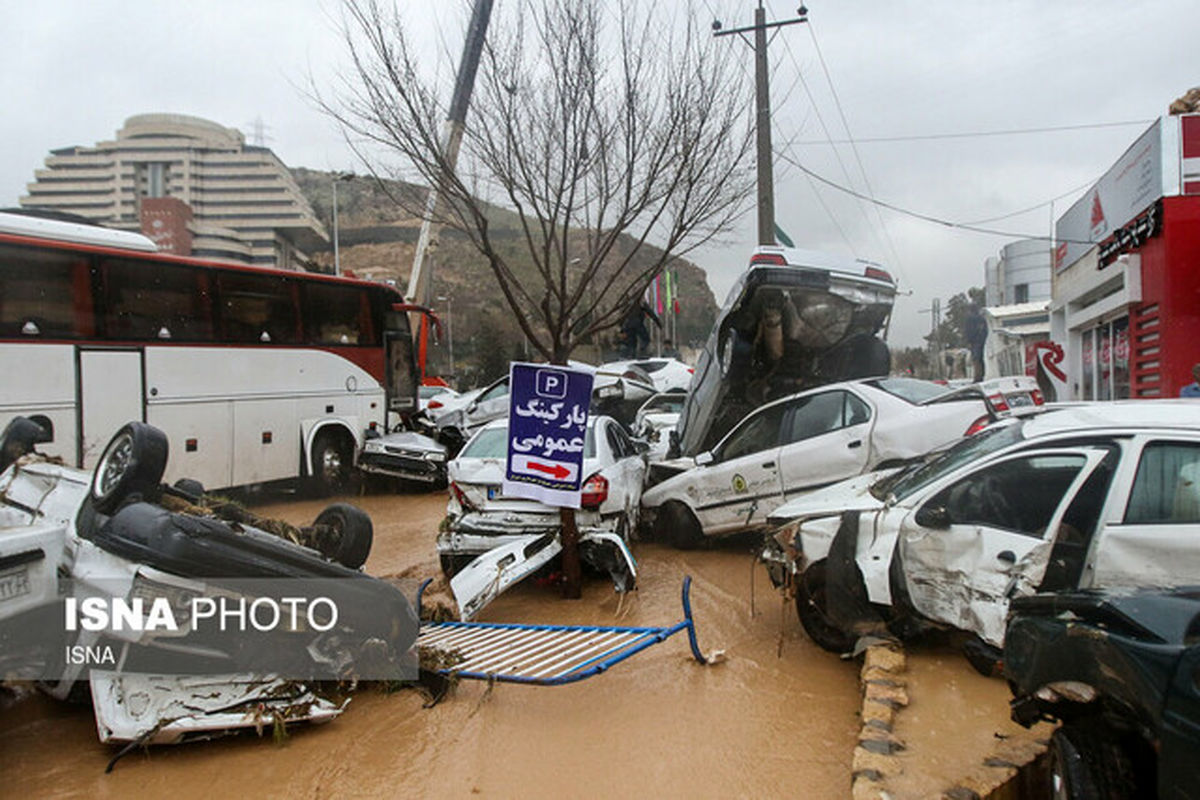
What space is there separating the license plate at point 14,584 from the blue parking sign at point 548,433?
10.6 feet

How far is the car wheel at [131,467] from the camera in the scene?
396 centimetres

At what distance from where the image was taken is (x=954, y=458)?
4848 mm

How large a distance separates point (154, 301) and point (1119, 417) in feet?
36.3

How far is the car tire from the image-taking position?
331 inches

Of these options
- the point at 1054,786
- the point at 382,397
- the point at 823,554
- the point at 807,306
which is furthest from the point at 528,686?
the point at 382,397

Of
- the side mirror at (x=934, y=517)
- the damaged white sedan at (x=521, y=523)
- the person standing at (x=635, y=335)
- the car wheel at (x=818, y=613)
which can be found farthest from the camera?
the person standing at (x=635, y=335)

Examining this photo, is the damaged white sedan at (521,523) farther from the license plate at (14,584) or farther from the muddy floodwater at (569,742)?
the license plate at (14,584)

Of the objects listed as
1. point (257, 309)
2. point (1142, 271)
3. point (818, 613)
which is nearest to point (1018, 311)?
point (1142, 271)

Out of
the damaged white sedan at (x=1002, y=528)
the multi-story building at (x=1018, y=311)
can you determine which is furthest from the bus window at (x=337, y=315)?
the multi-story building at (x=1018, y=311)

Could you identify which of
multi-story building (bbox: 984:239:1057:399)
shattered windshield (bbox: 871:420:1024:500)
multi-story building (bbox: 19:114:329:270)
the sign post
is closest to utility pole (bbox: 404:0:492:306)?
the sign post

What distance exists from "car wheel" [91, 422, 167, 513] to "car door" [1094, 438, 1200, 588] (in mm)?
4688

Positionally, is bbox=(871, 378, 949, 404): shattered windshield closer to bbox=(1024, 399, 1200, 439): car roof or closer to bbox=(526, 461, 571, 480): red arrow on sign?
bbox=(1024, 399, 1200, 439): car roof

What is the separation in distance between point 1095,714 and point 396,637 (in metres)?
3.36

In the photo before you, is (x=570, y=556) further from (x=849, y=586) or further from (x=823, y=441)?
(x=823, y=441)
